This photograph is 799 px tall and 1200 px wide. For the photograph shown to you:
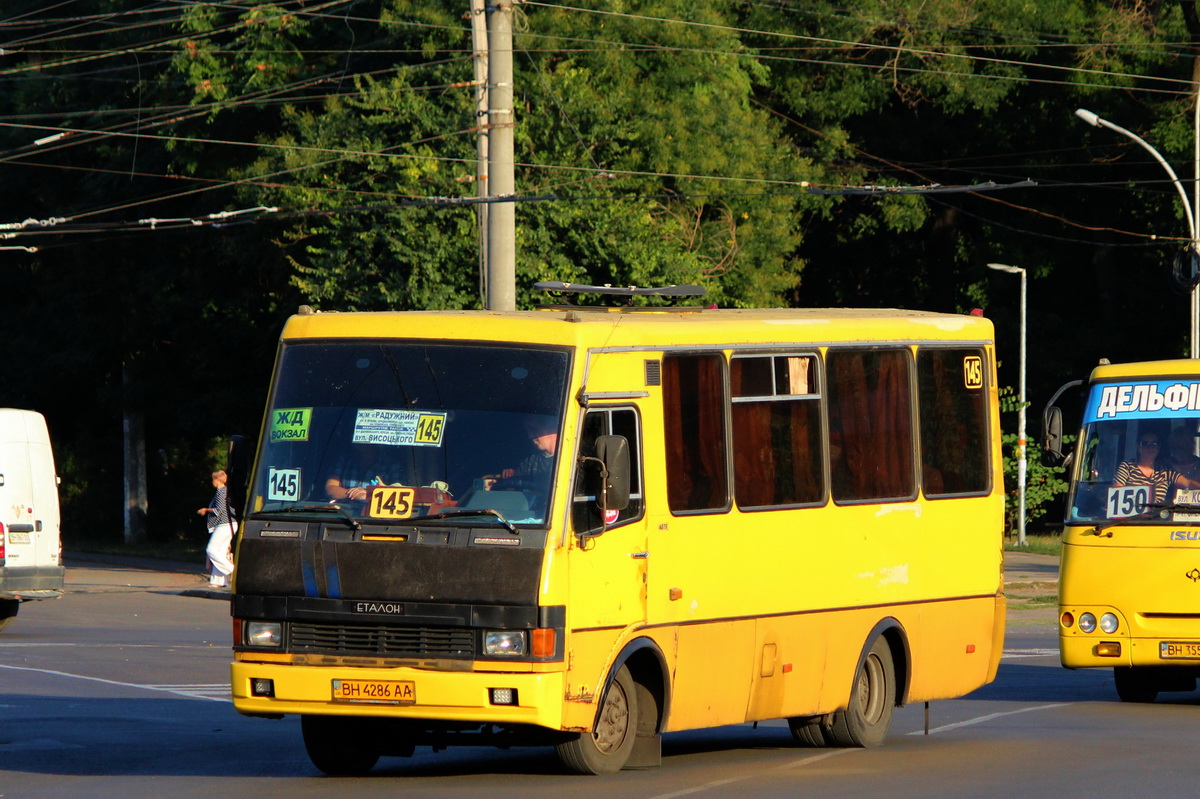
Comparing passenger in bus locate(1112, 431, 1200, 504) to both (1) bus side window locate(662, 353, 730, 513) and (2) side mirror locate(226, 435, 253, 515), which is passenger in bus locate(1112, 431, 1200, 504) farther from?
(2) side mirror locate(226, 435, 253, 515)

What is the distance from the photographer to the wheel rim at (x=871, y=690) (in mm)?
13297

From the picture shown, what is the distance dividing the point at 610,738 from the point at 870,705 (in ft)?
9.46

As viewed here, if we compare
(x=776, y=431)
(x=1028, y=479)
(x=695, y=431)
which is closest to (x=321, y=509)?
(x=695, y=431)

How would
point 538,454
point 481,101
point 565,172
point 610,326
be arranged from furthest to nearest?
point 565,172 → point 481,101 → point 610,326 → point 538,454

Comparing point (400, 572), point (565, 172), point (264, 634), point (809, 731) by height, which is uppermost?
point (565, 172)

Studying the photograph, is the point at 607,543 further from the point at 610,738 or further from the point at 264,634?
the point at 264,634

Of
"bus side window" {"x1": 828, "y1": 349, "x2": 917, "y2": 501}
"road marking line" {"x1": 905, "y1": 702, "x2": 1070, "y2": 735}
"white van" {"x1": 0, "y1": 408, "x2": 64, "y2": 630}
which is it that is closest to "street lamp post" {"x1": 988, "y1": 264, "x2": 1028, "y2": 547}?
"white van" {"x1": 0, "y1": 408, "x2": 64, "y2": 630}

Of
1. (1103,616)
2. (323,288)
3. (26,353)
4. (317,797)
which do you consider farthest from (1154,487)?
(26,353)

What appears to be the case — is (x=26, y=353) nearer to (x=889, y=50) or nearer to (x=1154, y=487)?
(x=889, y=50)

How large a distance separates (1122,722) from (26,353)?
38.6 metres

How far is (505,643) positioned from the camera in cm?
1036

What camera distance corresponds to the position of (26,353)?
160 feet

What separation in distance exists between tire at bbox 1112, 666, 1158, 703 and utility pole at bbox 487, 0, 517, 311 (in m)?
8.67

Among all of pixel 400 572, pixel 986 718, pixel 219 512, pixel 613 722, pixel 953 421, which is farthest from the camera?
pixel 219 512
